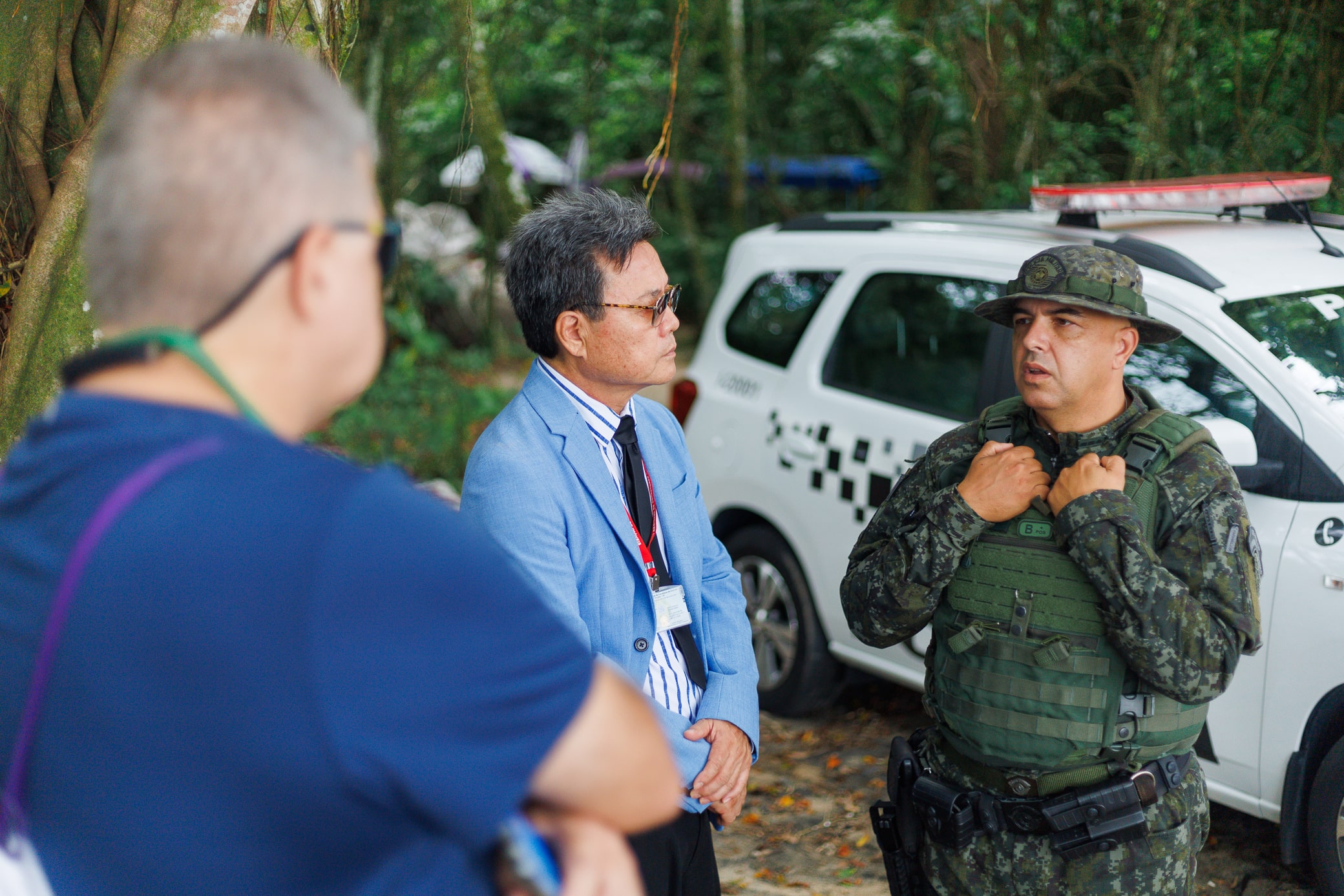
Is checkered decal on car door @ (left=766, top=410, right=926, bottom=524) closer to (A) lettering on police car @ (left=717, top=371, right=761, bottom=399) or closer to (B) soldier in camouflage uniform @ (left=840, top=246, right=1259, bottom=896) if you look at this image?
(A) lettering on police car @ (left=717, top=371, right=761, bottom=399)

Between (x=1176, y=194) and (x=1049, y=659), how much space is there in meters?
2.05

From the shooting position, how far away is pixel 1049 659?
2.19 m

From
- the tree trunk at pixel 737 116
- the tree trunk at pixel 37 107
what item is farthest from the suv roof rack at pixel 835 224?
the tree trunk at pixel 737 116

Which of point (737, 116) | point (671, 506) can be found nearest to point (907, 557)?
point (671, 506)

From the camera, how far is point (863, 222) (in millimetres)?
4648

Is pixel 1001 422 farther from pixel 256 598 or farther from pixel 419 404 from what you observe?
pixel 419 404

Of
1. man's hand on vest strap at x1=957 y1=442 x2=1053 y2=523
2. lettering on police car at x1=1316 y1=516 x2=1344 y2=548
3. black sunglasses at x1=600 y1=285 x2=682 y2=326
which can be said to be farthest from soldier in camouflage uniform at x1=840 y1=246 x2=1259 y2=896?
lettering on police car at x1=1316 y1=516 x2=1344 y2=548

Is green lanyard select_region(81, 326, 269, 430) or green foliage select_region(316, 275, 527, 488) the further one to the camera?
green foliage select_region(316, 275, 527, 488)

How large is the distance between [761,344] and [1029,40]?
294 centimetres

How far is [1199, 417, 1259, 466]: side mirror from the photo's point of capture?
291 cm

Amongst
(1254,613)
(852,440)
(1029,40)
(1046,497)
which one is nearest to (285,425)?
(1046,497)

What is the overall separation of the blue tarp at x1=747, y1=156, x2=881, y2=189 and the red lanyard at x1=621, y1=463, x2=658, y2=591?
10492 mm

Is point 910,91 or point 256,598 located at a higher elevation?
point 910,91

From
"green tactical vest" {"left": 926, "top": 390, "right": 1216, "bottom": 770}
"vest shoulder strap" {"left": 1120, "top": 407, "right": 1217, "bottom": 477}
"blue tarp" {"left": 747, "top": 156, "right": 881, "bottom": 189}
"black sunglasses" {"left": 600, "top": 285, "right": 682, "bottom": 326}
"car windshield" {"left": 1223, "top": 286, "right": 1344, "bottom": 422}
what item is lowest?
"green tactical vest" {"left": 926, "top": 390, "right": 1216, "bottom": 770}
